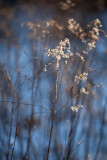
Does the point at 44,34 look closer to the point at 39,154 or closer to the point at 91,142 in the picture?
the point at 39,154

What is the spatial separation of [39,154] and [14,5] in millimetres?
3334

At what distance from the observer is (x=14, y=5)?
4141 mm

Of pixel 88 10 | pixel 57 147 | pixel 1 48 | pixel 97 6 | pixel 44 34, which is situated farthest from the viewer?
pixel 1 48

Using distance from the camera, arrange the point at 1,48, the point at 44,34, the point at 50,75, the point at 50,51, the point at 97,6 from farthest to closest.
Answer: the point at 1,48, the point at 97,6, the point at 50,75, the point at 44,34, the point at 50,51

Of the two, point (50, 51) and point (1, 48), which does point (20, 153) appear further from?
point (1, 48)

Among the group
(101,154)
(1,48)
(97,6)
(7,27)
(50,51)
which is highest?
(97,6)

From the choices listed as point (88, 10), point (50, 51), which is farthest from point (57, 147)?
point (88, 10)

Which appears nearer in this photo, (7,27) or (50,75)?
(50,75)

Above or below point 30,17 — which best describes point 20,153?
below

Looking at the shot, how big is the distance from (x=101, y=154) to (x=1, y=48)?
3.15m

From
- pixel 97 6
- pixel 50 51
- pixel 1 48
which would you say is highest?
pixel 97 6

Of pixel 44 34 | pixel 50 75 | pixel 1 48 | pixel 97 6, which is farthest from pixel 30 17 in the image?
pixel 44 34

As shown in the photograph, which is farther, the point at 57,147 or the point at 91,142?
the point at 91,142

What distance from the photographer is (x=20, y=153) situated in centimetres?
210
